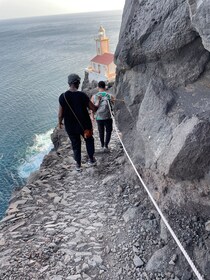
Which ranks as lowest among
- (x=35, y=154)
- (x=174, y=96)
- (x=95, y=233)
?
(x=35, y=154)

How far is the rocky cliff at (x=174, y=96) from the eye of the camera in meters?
5.21

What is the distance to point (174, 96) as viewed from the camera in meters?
6.04

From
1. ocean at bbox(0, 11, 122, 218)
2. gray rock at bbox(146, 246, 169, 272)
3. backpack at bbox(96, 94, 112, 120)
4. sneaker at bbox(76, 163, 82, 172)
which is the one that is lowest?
ocean at bbox(0, 11, 122, 218)

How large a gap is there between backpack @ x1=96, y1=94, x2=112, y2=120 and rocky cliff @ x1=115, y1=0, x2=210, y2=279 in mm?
1711

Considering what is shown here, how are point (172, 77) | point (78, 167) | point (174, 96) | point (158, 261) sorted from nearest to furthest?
1. point (158, 261)
2. point (174, 96)
3. point (172, 77)
4. point (78, 167)

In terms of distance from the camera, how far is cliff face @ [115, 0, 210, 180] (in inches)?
204

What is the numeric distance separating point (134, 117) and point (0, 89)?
180ft

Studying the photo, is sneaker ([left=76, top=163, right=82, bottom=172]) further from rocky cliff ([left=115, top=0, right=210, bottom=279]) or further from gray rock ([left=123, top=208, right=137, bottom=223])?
gray rock ([left=123, top=208, right=137, bottom=223])

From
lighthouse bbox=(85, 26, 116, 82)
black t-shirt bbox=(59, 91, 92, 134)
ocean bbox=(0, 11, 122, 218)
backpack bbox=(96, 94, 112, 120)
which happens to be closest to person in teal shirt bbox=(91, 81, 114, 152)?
backpack bbox=(96, 94, 112, 120)

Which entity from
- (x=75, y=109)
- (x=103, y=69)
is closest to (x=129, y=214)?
(x=75, y=109)

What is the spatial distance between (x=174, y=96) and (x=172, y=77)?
54 cm

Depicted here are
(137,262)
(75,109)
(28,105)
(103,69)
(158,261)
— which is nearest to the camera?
(158,261)

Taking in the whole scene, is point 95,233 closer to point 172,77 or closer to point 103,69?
point 172,77

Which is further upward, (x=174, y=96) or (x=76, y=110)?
(x=174, y=96)
